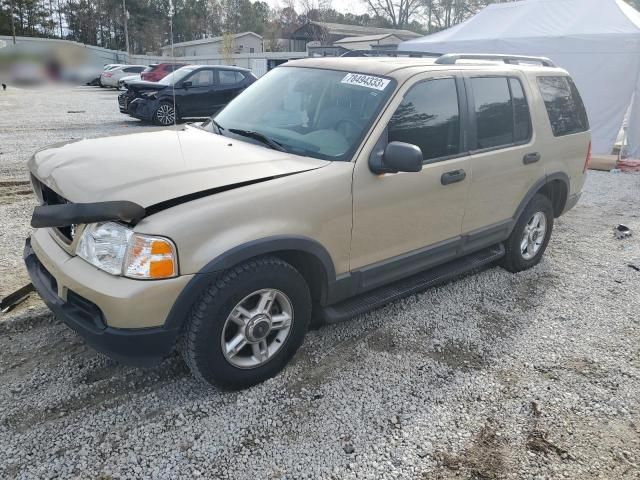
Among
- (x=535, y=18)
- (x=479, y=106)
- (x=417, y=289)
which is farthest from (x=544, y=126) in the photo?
(x=535, y=18)

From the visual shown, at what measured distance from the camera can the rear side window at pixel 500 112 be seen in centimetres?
399

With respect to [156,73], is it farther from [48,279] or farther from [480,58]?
[48,279]

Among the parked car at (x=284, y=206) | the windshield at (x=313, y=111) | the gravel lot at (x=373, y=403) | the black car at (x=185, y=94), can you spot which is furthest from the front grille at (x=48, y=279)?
the black car at (x=185, y=94)

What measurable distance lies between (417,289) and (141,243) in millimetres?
2060

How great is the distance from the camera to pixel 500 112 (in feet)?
13.7

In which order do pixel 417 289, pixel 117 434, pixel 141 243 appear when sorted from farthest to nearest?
pixel 417 289, pixel 117 434, pixel 141 243

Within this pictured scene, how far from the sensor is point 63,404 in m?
2.83

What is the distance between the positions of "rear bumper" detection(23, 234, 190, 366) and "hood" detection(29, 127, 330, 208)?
54cm

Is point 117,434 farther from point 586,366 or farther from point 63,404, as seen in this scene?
point 586,366

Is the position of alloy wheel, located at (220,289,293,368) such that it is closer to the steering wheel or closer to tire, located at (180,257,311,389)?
tire, located at (180,257,311,389)

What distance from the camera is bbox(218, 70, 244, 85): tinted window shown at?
14.2m

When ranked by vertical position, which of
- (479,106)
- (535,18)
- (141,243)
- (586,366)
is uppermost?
(535,18)

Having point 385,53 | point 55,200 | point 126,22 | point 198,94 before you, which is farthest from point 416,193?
point 198,94

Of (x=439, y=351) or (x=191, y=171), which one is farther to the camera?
(x=439, y=351)
